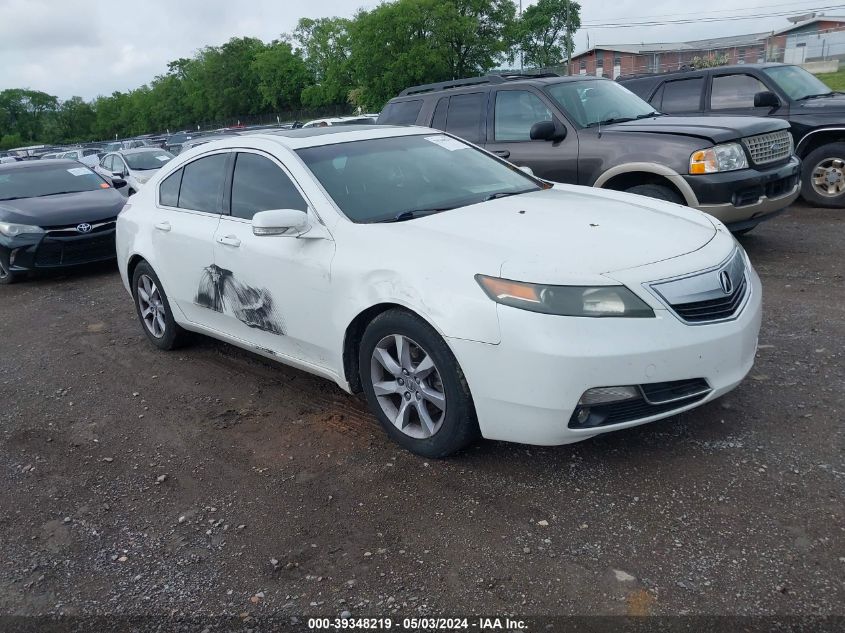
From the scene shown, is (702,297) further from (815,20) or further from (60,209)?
(815,20)

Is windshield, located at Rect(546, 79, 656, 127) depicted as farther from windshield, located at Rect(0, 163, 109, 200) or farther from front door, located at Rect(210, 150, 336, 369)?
windshield, located at Rect(0, 163, 109, 200)

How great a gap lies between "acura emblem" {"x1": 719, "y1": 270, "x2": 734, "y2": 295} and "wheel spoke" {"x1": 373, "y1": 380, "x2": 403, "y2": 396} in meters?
1.58

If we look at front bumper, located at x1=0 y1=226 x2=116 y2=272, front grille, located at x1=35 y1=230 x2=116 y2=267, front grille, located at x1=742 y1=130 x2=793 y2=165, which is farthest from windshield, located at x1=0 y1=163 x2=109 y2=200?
front grille, located at x1=742 y1=130 x2=793 y2=165

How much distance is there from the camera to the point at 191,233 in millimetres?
4914

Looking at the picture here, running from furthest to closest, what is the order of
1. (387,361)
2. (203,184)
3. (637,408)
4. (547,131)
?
1. (547,131)
2. (203,184)
3. (387,361)
4. (637,408)

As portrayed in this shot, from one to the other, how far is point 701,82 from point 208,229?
7326 mm

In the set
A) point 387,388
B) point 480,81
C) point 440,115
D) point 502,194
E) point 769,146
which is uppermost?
point 480,81

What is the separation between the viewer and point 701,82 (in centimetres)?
955

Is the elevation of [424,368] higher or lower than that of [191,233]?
lower

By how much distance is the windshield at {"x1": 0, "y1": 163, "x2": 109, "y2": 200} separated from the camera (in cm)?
980

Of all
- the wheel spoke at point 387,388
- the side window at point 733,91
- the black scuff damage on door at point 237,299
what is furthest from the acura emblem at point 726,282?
the side window at point 733,91

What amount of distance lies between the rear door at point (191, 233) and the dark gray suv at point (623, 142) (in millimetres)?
3400

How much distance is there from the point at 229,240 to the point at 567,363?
7.90 ft

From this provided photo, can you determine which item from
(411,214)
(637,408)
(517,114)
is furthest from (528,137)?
(637,408)
